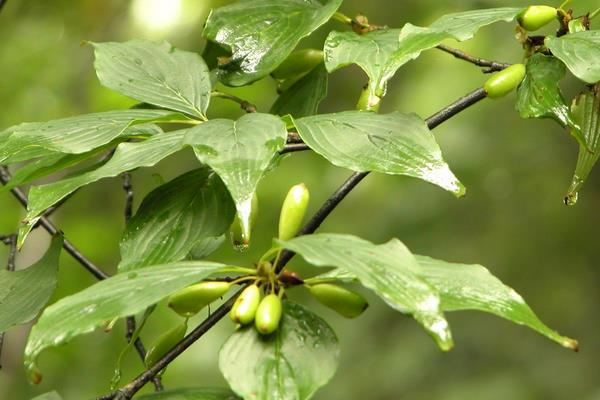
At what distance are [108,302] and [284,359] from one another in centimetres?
12

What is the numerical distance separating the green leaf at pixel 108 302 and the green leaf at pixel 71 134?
0.13 meters

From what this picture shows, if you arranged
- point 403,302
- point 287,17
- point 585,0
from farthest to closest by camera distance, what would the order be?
point 585,0
point 287,17
point 403,302

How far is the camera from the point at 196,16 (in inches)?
102

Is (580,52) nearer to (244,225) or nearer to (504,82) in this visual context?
(504,82)

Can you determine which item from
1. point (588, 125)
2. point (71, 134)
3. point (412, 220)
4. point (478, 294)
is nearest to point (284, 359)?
point (478, 294)

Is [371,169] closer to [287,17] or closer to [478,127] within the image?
[287,17]

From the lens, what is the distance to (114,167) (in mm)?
680

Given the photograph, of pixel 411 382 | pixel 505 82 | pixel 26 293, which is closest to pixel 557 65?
pixel 505 82

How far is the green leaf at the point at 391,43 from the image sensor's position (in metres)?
0.69

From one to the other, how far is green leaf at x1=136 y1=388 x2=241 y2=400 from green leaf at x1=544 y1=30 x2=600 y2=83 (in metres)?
0.36

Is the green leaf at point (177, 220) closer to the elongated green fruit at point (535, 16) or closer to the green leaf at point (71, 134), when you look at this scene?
the green leaf at point (71, 134)

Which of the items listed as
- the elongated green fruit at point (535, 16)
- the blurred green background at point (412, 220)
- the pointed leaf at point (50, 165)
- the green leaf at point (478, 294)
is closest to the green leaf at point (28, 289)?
the pointed leaf at point (50, 165)

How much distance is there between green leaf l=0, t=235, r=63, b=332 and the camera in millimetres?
776

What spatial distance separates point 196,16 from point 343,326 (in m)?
0.94
